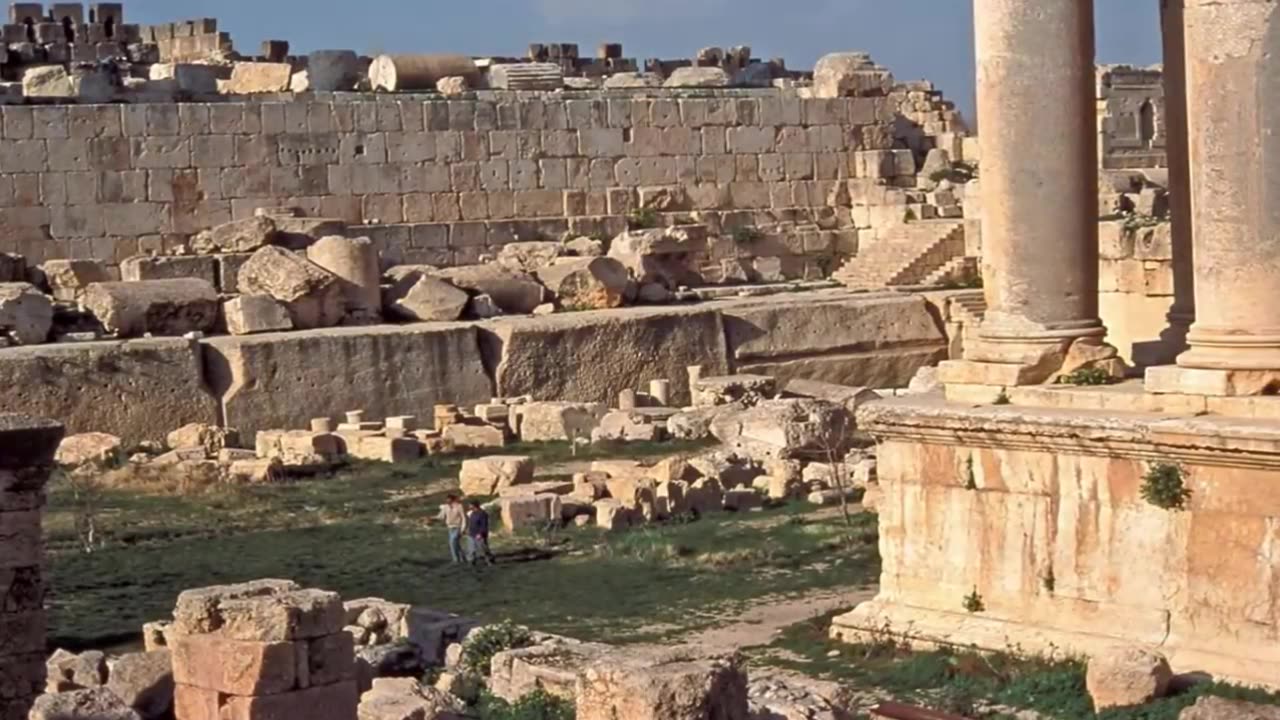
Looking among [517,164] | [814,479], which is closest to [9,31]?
[517,164]

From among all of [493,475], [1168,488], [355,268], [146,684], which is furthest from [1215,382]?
[355,268]

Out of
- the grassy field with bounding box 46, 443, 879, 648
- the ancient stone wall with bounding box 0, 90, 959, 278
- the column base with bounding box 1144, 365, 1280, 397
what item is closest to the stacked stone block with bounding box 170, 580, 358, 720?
the grassy field with bounding box 46, 443, 879, 648

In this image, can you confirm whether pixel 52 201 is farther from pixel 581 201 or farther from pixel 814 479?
pixel 814 479

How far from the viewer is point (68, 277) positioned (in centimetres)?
2292

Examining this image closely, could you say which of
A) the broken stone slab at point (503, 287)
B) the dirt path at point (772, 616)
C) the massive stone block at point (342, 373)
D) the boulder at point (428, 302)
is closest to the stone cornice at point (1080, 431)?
the dirt path at point (772, 616)

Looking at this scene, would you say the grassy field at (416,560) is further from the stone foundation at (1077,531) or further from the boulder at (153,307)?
the boulder at (153,307)

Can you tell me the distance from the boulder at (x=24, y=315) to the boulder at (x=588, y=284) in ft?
16.8

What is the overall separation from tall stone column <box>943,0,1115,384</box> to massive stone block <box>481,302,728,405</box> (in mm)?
10464

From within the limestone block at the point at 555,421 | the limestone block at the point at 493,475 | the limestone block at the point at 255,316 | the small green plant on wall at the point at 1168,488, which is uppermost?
the limestone block at the point at 255,316

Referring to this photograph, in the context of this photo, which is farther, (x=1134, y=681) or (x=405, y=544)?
(x=405, y=544)

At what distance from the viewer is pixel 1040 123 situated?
11984 mm

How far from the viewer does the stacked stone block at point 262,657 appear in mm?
10070

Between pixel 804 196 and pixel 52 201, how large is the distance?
9347 millimetres

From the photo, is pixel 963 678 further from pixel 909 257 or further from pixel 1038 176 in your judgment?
pixel 909 257
